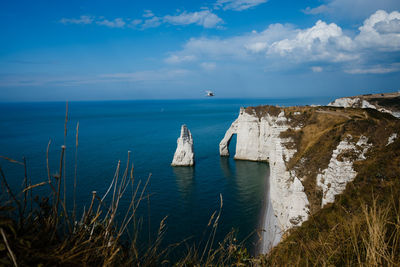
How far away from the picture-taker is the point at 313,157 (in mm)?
20734

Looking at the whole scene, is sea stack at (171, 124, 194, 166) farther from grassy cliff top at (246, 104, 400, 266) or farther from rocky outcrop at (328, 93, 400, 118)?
rocky outcrop at (328, 93, 400, 118)

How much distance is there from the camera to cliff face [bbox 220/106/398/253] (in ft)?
54.0

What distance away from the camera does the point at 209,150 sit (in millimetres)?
55156

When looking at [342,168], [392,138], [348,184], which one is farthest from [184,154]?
[392,138]

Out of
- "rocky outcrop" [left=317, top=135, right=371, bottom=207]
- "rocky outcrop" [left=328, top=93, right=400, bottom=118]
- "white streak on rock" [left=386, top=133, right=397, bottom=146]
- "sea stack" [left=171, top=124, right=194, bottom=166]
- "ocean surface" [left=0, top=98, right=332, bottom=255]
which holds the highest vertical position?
"rocky outcrop" [left=328, top=93, right=400, bottom=118]

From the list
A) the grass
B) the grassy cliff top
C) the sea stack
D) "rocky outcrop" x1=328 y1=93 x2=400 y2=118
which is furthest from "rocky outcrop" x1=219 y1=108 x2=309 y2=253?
"rocky outcrop" x1=328 y1=93 x2=400 y2=118

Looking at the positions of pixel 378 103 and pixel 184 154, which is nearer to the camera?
pixel 184 154

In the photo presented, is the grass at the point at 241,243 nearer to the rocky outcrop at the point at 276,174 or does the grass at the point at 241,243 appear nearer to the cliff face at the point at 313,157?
the cliff face at the point at 313,157

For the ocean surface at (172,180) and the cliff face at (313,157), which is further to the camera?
the ocean surface at (172,180)

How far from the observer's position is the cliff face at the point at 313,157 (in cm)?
1647

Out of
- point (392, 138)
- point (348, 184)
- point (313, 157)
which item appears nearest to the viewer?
point (348, 184)

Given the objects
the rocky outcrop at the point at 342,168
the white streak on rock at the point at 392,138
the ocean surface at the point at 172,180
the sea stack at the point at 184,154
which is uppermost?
the white streak on rock at the point at 392,138

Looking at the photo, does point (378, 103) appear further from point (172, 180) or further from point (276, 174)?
point (172, 180)

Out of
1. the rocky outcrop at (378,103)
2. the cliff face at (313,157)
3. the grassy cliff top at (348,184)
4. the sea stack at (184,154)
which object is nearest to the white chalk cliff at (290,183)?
the cliff face at (313,157)
